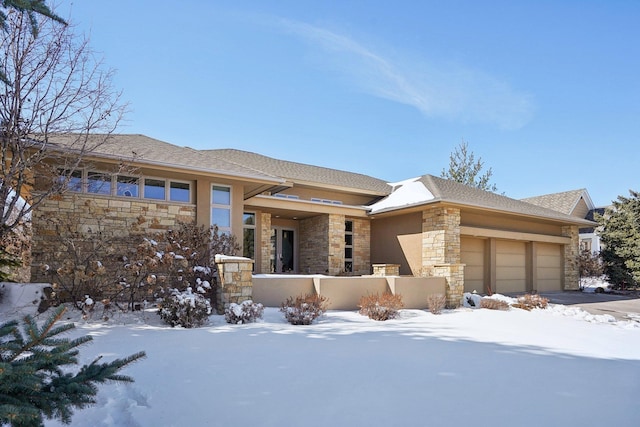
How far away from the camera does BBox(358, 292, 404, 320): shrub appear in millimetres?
8750

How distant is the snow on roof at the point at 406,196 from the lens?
1409cm

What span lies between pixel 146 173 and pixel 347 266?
916cm

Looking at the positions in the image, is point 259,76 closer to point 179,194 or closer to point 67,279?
point 179,194

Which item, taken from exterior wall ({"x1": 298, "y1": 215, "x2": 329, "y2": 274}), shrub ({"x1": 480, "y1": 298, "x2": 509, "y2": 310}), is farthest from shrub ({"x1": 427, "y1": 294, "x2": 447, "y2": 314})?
exterior wall ({"x1": 298, "y1": 215, "x2": 329, "y2": 274})

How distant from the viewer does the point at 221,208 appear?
10922 mm

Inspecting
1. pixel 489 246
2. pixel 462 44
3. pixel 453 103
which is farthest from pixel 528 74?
pixel 489 246

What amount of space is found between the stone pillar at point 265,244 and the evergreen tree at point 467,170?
23.7 metres

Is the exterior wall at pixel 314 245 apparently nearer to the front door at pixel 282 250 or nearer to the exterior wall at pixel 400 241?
the front door at pixel 282 250

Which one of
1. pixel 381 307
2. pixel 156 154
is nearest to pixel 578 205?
pixel 381 307

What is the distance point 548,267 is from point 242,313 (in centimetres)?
1685

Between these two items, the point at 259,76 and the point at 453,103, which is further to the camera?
the point at 453,103

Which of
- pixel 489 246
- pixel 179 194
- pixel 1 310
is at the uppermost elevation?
pixel 179 194

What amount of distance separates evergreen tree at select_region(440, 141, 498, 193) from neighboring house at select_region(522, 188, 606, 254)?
5.40m

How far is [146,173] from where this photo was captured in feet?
32.5
